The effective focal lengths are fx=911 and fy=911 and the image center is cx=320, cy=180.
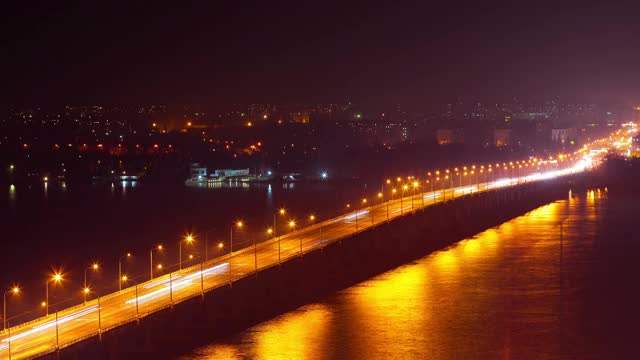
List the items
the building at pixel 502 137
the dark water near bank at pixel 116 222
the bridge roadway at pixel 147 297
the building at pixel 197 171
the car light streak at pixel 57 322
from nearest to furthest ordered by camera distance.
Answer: the bridge roadway at pixel 147 297, the car light streak at pixel 57 322, the dark water near bank at pixel 116 222, the building at pixel 197 171, the building at pixel 502 137

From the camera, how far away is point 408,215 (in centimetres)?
2461

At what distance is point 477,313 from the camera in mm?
17047

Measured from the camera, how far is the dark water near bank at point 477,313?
14.3 meters

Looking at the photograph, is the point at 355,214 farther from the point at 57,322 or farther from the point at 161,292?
the point at 57,322

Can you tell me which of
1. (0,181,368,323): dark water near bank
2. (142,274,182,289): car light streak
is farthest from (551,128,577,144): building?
(142,274,182,289): car light streak

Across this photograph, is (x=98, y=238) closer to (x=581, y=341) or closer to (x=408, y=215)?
(x=408, y=215)

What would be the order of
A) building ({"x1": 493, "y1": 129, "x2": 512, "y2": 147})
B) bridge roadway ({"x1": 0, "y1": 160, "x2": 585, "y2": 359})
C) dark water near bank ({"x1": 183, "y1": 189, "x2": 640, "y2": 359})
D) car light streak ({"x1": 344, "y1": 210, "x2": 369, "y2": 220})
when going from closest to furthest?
bridge roadway ({"x1": 0, "y1": 160, "x2": 585, "y2": 359}), dark water near bank ({"x1": 183, "y1": 189, "x2": 640, "y2": 359}), car light streak ({"x1": 344, "y1": 210, "x2": 369, "y2": 220}), building ({"x1": 493, "y1": 129, "x2": 512, "y2": 147})

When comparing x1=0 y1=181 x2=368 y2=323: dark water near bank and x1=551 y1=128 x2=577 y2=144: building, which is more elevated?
x1=551 y1=128 x2=577 y2=144: building

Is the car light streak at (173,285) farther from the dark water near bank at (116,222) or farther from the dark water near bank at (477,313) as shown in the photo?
the dark water near bank at (116,222)

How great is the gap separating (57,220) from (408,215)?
57.4ft

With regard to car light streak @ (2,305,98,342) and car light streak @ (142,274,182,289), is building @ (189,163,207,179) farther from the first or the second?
car light streak @ (2,305,98,342)

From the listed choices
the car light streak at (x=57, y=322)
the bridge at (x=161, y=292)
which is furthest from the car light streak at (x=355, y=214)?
the car light streak at (x=57, y=322)

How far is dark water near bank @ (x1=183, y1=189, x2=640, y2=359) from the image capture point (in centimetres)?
1433

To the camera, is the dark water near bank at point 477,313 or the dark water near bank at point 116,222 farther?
the dark water near bank at point 116,222
